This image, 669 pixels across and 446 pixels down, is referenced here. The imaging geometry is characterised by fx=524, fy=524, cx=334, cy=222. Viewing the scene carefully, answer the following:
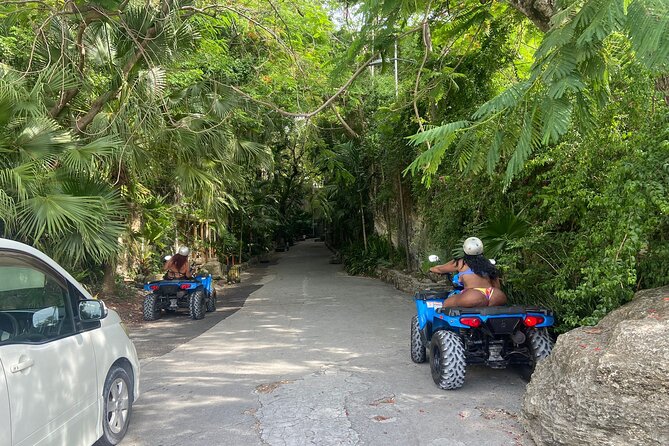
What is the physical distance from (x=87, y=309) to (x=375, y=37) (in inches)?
217

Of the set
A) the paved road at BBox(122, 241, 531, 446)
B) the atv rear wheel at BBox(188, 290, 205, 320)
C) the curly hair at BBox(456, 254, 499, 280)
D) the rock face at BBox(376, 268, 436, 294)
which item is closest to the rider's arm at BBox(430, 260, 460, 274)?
the curly hair at BBox(456, 254, 499, 280)

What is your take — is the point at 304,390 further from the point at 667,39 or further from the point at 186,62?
the point at 186,62

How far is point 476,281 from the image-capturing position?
596cm

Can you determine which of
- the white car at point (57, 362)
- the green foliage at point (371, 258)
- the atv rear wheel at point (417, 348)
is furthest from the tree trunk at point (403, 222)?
the white car at point (57, 362)

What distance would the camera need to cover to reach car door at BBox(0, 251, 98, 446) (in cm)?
291

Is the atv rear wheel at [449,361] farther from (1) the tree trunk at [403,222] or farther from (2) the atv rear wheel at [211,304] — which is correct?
(1) the tree trunk at [403,222]

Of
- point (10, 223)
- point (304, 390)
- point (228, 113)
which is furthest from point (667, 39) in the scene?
point (228, 113)

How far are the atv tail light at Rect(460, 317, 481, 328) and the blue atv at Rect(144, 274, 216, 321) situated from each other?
6.90 metres

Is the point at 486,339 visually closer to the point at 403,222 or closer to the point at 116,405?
the point at 116,405

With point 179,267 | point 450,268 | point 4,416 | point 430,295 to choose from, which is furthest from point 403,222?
point 4,416

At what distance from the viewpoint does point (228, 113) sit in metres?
11.8

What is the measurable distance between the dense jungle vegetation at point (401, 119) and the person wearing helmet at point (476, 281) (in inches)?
24.3

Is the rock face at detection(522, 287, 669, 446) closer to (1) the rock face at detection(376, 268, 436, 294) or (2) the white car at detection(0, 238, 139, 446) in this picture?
(2) the white car at detection(0, 238, 139, 446)

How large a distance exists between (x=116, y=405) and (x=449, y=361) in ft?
10.2
